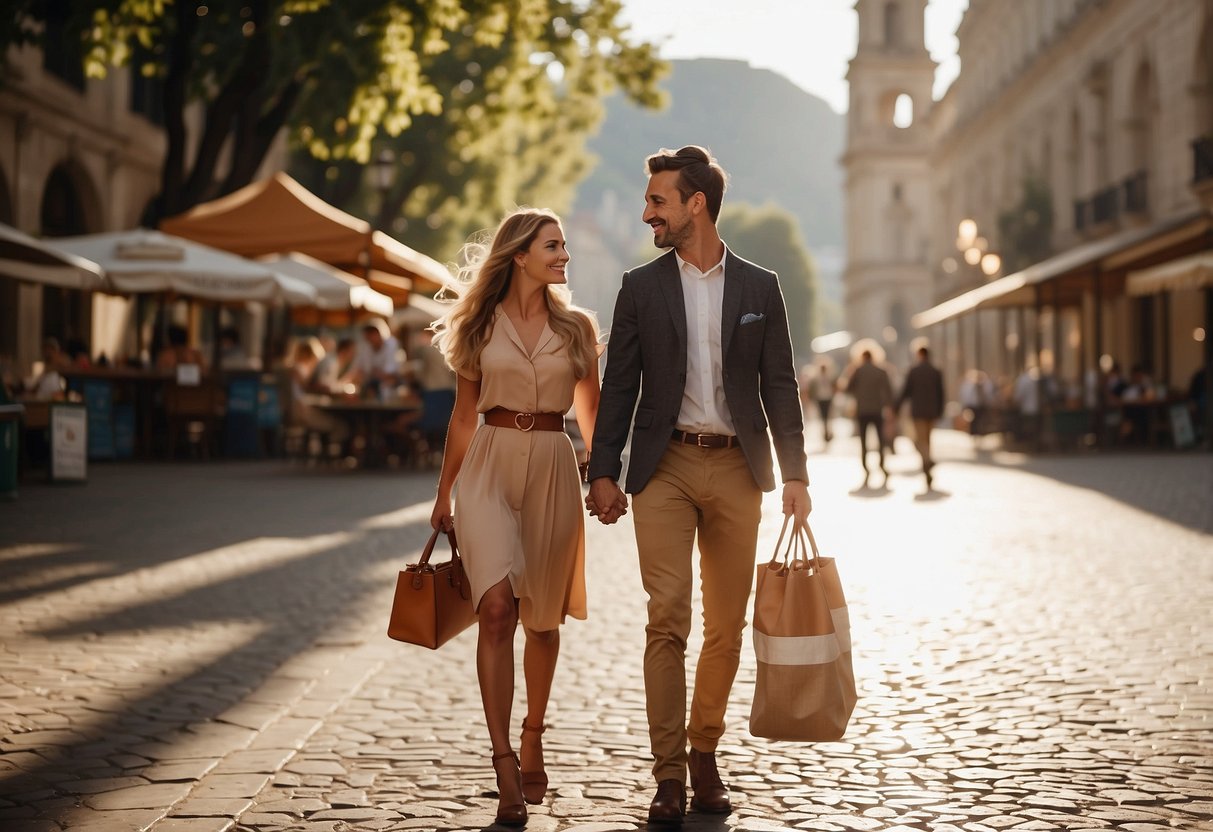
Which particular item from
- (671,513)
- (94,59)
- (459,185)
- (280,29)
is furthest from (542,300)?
(459,185)

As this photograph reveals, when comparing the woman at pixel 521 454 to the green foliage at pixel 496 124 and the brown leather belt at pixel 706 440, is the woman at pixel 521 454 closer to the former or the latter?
the brown leather belt at pixel 706 440

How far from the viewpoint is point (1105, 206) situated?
42.8 metres

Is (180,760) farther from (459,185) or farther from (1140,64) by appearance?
(1140,64)

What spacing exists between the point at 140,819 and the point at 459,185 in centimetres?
3621

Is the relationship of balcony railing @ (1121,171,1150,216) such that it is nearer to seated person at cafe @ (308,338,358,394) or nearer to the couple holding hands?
seated person at cafe @ (308,338,358,394)

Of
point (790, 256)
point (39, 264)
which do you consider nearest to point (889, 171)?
point (790, 256)

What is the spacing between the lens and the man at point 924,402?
19391 millimetres

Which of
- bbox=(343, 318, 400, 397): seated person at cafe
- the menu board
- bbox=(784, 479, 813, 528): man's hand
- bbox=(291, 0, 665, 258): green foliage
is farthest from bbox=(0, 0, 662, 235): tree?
bbox=(784, 479, 813, 528): man's hand

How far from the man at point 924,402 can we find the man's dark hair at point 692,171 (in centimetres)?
1460

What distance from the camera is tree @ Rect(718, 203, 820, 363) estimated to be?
12731 centimetres

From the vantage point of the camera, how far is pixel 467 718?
6.27 meters

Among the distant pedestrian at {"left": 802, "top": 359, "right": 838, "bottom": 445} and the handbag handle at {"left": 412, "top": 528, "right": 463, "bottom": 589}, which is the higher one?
the distant pedestrian at {"left": 802, "top": 359, "right": 838, "bottom": 445}

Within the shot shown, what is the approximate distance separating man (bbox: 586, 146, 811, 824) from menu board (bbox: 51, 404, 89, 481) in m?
12.8

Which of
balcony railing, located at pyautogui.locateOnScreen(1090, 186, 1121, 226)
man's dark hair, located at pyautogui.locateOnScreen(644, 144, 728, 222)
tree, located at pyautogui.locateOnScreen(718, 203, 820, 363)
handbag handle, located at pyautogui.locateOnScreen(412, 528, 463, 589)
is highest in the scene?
tree, located at pyautogui.locateOnScreen(718, 203, 820, 363)
